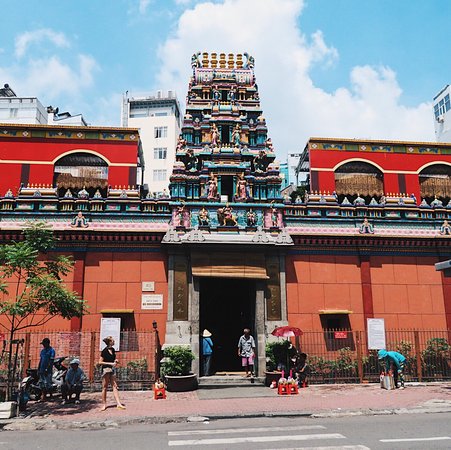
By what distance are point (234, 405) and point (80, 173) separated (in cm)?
1612

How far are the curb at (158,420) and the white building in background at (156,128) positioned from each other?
A: 4932cm

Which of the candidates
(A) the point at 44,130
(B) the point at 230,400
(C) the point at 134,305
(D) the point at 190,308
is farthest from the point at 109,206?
(B) the point at 230,400

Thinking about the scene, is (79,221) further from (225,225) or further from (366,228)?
(366,228)

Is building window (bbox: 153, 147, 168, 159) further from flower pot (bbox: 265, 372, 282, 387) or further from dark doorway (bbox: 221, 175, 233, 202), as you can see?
flower pot (bbox: 265, 372, 282, 387)

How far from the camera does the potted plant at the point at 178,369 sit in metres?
16.9

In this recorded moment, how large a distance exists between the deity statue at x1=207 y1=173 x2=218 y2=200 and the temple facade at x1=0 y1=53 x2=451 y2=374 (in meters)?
0.07

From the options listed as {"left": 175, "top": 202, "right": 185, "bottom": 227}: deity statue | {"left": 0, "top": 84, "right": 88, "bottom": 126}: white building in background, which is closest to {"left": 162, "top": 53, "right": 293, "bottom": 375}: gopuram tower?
{"left": 175, "top": 202, "right": 185, "bottom": 227}: deity statue

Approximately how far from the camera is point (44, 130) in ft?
83.7

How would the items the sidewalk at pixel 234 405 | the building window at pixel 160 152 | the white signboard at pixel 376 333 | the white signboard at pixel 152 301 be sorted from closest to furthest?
the sidewalk at pixel 234 405 → the white signboard at pixel 376 333 → the white signboard at pixel 152 301 → the building window at pixel 160 152

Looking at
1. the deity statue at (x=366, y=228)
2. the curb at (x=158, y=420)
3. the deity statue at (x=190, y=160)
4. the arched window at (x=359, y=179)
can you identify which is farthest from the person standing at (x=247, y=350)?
the arched window at (x=359, y=179)

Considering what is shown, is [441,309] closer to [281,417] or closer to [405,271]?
[405,271]

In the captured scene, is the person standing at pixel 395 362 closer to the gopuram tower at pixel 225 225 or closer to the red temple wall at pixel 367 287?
the red temple wall at pixel 367 287

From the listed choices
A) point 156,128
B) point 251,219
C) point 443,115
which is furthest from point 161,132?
point 251,219

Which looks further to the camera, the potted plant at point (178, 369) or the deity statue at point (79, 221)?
the deity statue at point (79, 221)
